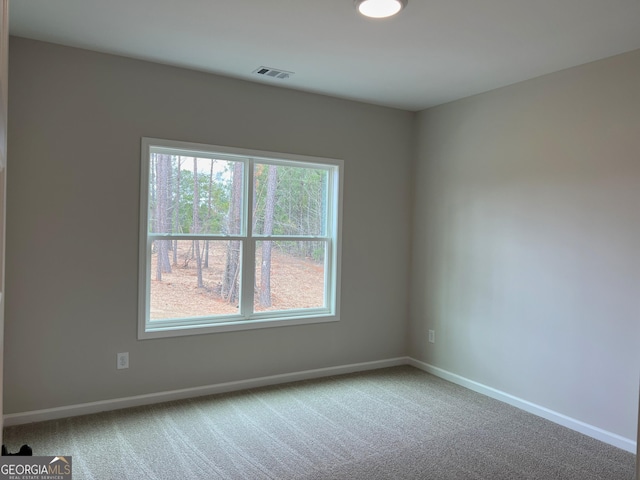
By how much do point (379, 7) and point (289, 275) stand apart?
96.1 inches

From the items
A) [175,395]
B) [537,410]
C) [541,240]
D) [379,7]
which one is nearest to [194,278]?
[175,395]

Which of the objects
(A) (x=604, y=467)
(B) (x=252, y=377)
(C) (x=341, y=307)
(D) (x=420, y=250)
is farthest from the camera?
(D) (x=420, y=250)

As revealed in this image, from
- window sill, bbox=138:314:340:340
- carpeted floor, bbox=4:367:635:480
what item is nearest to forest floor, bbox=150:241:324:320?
window sill, bbox=138:314:340:340

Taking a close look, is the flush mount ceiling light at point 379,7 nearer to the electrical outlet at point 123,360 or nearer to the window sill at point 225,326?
the window sill at point 225,326

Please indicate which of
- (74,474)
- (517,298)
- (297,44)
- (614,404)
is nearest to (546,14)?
(297,44)

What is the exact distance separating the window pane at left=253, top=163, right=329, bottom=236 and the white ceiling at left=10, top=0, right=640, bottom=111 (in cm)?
82

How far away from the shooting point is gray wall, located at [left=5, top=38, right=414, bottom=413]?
3.02m

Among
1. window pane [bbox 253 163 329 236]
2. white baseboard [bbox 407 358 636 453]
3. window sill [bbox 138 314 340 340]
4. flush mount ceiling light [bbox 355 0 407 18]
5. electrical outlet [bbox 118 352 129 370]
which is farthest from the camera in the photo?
window pane [bbox 253 163 329 236]

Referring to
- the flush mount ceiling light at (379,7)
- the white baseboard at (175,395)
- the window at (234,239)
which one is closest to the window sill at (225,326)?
the window at (234,239)

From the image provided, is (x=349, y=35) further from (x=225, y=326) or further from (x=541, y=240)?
(x=225, y=326)

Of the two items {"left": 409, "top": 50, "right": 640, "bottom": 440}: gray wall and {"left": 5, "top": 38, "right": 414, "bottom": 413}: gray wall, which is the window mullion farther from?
{"left": 409, "top": 50, "right": 640, "bottom": 440}: gray wall

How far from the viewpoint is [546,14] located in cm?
248

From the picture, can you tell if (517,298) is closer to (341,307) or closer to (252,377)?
(341,307)

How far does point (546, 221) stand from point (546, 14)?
1542 millimetres
